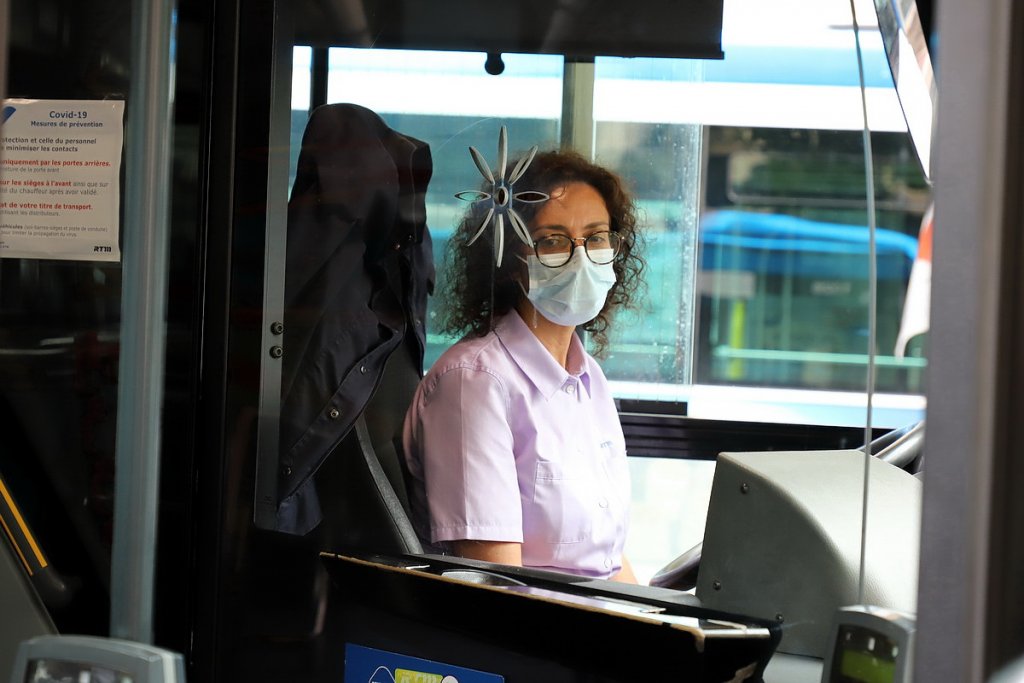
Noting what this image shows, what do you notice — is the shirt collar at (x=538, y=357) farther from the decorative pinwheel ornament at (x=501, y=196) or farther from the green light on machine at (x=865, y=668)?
the green light on machine at (x=865, y=668)

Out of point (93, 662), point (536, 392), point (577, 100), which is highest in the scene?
point (577, 100)

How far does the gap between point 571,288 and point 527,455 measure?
0.27 m

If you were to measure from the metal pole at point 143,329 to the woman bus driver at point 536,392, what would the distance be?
0.48m

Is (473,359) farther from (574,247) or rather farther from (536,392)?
(574,247)

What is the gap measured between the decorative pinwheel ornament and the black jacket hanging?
0.32 feet

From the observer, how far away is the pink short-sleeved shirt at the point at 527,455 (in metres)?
1.74

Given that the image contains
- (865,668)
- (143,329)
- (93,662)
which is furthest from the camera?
(143,329)

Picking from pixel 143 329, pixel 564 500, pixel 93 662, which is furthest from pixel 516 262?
pixel 93 662

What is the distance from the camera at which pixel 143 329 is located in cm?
147

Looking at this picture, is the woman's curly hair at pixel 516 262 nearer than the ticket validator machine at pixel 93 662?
No

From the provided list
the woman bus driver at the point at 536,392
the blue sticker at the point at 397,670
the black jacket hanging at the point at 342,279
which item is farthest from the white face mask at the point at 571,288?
the blue sticker at the point at 397,670

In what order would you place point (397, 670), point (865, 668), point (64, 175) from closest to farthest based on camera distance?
point (865, 668), point (397, 670), point (64, 175)

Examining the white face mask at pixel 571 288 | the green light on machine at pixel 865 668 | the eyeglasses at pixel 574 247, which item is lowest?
the green light on machine at pixel 865 668

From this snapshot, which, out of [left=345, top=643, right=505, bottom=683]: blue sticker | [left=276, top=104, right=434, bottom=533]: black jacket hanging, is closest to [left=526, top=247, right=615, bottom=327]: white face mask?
[left=276, top=104, right=434, bottom=533]: black jacket hanging
